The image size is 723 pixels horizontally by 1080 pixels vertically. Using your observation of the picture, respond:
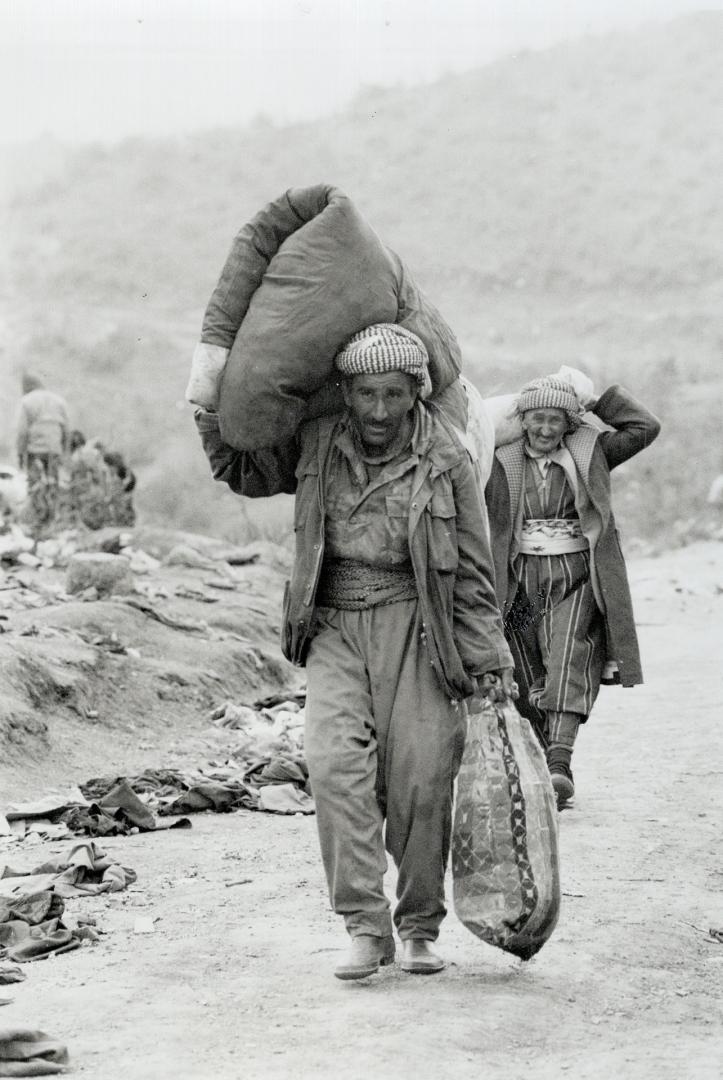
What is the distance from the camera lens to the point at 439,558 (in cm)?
429

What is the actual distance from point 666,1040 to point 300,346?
195cm

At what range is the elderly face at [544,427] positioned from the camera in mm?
6973

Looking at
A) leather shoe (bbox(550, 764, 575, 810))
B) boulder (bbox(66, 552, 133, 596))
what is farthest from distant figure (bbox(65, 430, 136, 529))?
leather shoe (bbox(550, 764, 575, 810))

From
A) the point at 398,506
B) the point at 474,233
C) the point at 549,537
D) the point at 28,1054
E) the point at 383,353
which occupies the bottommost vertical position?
the point at 28,1054

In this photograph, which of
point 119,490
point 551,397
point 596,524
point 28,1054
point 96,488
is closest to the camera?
point 28,1054

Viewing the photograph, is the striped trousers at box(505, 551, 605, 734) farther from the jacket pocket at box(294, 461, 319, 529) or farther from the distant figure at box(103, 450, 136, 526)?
the distant figure at box(103, 450, 136, 526)

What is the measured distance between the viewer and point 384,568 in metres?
4.43

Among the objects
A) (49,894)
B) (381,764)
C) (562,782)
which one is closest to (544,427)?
(562,782)

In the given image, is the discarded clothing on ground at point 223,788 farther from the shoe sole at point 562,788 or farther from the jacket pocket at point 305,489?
the jacket pocket at point 305,489

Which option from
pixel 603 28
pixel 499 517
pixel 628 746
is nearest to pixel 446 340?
pixel 499 517

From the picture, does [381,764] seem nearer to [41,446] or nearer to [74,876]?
[74,876]

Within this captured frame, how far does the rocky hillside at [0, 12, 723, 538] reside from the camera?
35.2m

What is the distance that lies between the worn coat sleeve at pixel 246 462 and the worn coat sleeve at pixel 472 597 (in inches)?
19.5

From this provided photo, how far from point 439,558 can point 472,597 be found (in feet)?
0.53
